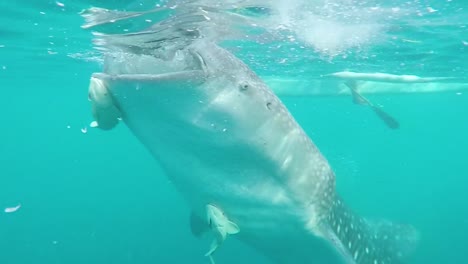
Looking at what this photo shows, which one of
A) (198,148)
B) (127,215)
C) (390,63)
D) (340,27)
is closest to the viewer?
(198,148)

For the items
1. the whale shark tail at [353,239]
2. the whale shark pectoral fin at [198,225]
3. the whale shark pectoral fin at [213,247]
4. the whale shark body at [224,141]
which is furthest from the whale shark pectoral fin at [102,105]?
the whale shark tail at [353,239]

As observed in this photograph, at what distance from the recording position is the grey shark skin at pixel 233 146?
115 inches

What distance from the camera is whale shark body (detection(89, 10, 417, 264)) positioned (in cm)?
294

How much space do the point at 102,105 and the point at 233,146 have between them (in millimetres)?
1053

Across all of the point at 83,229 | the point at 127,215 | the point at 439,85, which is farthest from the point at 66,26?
the point at 439,85

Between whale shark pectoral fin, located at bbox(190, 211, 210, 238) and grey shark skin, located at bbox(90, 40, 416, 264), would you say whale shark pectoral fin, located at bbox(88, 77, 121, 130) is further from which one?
whale shark pectoral fin, located at bbox(190, 211, 210, 238)

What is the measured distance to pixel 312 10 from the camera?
8.29m

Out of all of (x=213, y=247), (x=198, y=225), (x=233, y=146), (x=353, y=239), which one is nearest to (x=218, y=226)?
(x=213, y=247)

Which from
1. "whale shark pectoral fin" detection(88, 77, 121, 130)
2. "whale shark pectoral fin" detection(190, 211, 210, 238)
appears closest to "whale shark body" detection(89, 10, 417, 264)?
"whale shark pectoral fin" detection(88, 77, 121, 130)

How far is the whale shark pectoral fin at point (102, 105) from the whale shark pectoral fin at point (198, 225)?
5.72 feet

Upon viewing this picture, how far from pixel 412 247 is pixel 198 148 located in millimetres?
5983

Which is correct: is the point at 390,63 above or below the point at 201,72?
below

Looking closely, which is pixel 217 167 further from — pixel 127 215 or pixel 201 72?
pixel 127 215

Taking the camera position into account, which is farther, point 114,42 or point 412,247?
point 114,42
